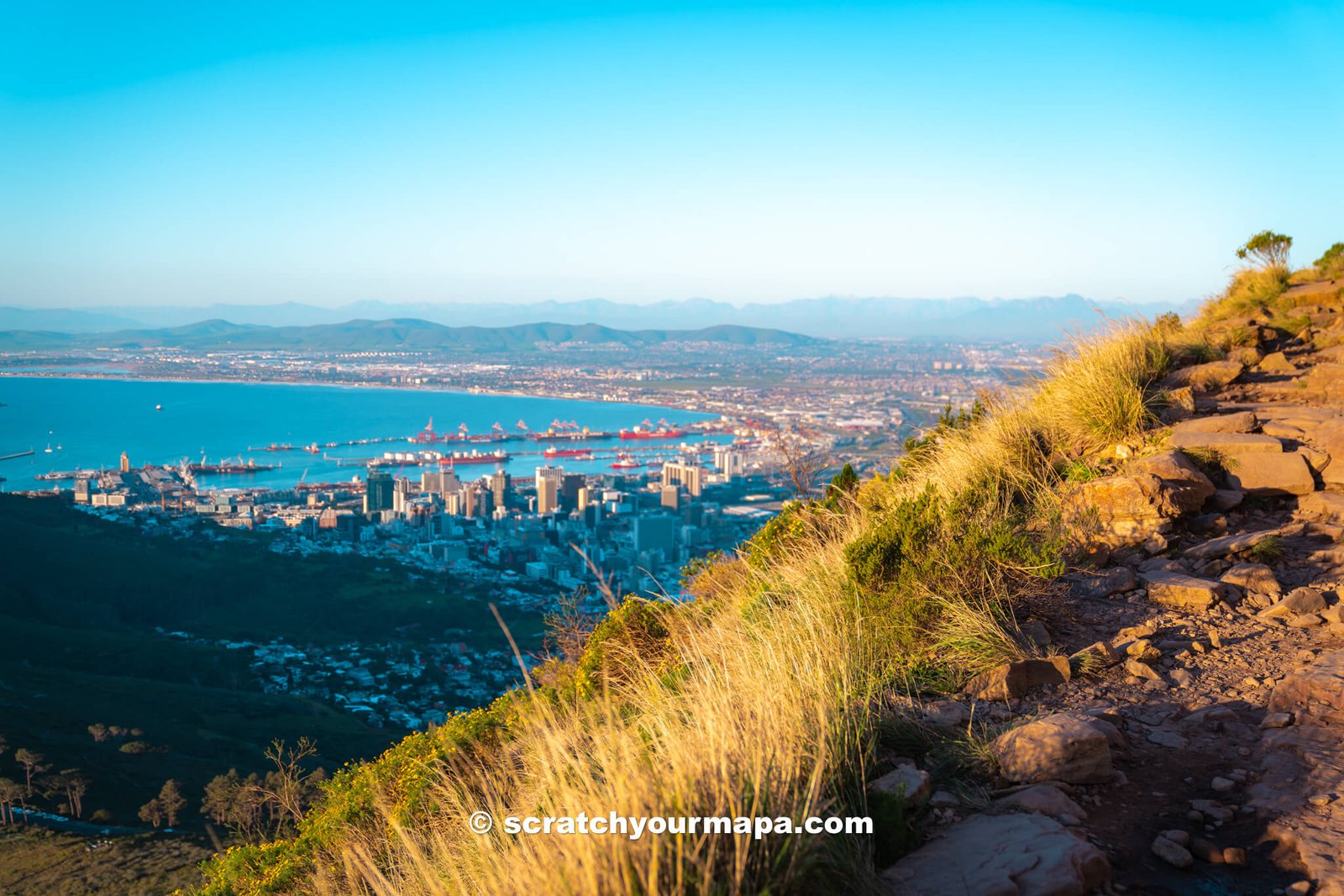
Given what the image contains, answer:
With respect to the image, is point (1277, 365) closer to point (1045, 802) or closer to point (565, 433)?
point (1045, 802)

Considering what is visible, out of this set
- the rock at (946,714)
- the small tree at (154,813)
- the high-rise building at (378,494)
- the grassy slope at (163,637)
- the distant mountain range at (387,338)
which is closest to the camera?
the rock at (946,714)

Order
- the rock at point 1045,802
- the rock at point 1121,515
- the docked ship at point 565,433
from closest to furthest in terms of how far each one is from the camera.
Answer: the rock at point 1045,802 < the rock at point 1121,515 < the docked ship at point 565,433

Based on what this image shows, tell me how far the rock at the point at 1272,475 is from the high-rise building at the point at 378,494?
48545 mm

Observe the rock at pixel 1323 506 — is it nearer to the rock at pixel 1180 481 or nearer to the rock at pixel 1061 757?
the rock at pixel 1180 481

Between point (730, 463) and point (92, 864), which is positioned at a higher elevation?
point (730, 463)

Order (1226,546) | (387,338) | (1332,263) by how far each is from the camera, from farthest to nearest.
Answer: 1. (387,338)
2. (1332,263)
3. (1226,546)

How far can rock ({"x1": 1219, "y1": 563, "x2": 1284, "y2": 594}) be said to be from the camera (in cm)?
469

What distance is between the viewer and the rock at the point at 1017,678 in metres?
3.84

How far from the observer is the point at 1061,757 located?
2982 mm

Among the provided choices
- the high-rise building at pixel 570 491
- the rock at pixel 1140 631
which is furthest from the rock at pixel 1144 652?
the high-rise building at pixel 570 491

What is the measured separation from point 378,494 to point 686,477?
1993cm

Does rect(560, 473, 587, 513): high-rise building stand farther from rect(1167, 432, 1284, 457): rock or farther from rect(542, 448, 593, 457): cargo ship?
rect(1167, 432, 1284, 457): rock

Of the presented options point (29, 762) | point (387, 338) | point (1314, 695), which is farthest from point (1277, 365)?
point (387, 338)

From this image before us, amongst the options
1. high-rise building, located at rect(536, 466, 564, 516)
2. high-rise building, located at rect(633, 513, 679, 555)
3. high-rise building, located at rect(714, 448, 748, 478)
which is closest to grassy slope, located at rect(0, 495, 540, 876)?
high-rise building, located at rect(633, 513, 679, 555)
